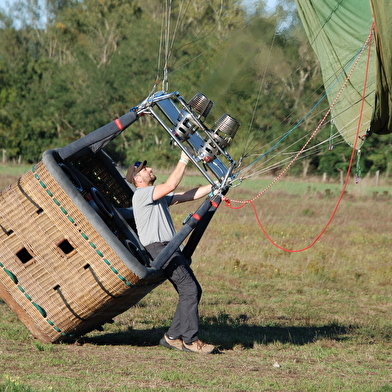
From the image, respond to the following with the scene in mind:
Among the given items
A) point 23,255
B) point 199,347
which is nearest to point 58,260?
point 23,255

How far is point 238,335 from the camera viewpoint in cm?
759

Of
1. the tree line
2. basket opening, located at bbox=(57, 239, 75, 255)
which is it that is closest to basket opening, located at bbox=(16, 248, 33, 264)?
basket opening, located at bbox=(57, 239, 75, 255)

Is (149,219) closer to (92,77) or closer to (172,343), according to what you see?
(172,343)

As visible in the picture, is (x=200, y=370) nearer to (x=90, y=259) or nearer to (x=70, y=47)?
(x=90, y=259)

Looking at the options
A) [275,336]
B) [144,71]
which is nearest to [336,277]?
[275,336]

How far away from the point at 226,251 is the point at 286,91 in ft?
18.1

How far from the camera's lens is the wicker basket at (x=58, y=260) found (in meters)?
5.88

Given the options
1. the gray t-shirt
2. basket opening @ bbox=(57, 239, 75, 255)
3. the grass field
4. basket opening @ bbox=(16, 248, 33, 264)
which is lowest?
the grass field

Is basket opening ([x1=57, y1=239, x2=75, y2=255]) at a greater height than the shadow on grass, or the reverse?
basket opening ([x1=57, y1=239, x2=75, y2=255])

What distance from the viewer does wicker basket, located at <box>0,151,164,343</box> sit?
5.88 m

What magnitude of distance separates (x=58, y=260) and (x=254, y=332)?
2712mm

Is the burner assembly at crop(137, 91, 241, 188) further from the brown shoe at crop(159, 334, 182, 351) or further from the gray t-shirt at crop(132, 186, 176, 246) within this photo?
the brown shoe at crop(159, 334, 182, 351)

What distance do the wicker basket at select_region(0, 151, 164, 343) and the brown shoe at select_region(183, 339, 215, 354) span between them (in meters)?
0.79

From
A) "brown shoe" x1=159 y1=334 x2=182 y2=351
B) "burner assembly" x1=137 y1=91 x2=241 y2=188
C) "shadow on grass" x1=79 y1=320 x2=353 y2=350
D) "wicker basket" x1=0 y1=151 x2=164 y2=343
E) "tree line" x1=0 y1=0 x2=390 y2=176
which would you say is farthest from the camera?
"tree line" x1=0 y1=0 x2=390 y2=176
